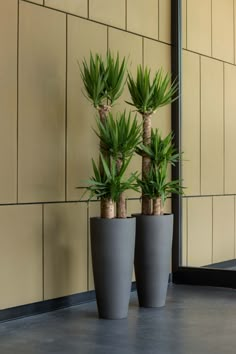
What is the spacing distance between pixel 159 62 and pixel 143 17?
1.46 feet

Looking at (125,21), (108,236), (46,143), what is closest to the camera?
(108,236)

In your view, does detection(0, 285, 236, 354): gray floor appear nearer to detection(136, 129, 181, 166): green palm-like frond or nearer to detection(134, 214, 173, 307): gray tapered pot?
detection(134, 214, 173, 307): gray tapered pot

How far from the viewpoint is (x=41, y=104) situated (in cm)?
487

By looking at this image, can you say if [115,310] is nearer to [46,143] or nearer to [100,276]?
[100,276]

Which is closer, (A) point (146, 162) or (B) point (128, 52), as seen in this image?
→ (A) point (146, 162)

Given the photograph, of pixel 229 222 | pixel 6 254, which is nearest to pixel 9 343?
pixel 6 254

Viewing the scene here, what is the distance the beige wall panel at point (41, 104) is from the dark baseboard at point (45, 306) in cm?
75

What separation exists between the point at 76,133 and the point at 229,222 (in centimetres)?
176

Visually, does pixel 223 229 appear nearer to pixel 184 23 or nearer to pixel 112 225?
pixel 112 225

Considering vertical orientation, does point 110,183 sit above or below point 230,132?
below

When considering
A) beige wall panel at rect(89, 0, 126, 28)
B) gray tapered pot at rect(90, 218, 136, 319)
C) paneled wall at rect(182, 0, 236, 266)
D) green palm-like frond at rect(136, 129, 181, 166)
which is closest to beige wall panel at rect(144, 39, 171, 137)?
paneled wall at rect(182, 0, 236, 266)

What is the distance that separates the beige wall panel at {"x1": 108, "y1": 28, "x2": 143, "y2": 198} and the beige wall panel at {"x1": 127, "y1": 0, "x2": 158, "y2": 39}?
3.7 inches

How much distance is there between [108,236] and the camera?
4.54m

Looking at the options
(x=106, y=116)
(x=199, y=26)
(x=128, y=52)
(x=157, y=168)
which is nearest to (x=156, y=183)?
(x=157, y=168)
